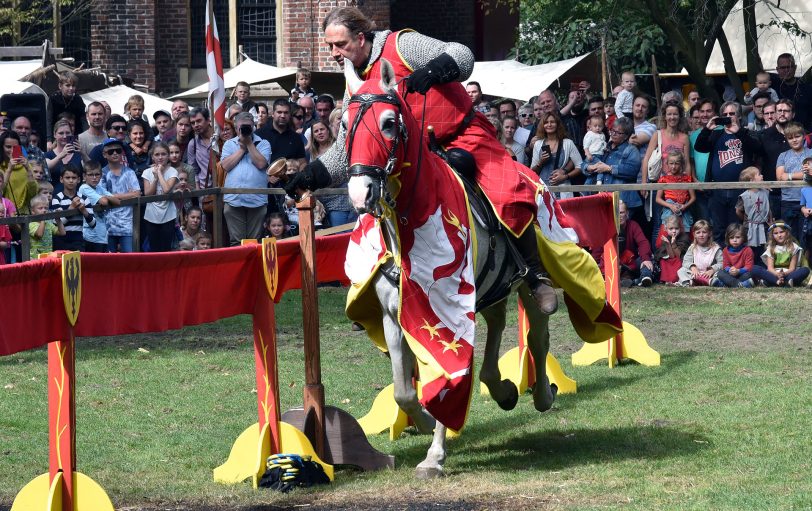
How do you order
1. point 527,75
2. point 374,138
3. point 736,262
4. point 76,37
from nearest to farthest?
point 374,138 → point 736,262 → point 527,75 → point 76,37

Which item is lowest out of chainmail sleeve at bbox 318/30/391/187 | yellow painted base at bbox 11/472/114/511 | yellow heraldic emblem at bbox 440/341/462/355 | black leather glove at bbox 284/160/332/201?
yellow painted base at bbox 11/472/114/511

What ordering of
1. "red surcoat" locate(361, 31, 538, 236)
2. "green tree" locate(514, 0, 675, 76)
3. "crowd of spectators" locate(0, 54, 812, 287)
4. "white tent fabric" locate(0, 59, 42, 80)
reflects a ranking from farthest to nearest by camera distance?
"green tree" locate(514, 0, 675, 76) → "white tent fabric" locate(0, 59, 42, 80) → "crowd of spectators" locate(0, 54, 812, 287) → "red surcoat" locate(361, 31, 538, 236)

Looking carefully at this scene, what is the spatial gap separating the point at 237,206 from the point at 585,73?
1214 cm

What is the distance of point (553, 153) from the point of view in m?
16.1

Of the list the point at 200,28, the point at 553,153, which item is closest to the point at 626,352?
the point at 553,153

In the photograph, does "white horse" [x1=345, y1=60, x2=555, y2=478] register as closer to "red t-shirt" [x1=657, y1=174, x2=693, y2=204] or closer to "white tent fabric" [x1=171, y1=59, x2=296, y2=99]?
"red t-shirt" [x1=657, y1=174, x2=693, y2=204]

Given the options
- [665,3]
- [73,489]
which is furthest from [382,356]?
[665,3]

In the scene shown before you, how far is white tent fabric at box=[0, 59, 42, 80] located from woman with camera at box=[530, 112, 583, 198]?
31.9 ft

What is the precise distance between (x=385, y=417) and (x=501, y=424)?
0.79 m

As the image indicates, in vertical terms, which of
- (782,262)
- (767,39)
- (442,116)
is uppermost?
(767,39)

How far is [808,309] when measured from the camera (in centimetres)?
1363

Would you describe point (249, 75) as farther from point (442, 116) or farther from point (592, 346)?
point (442, 116)

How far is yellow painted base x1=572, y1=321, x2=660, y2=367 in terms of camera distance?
10.9m

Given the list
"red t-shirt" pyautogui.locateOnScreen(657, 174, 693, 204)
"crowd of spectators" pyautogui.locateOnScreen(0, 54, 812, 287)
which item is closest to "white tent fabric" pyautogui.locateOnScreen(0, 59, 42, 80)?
"crowd of spectators" pyautogui.locateOnScreen(0, 54, 812, 287)
